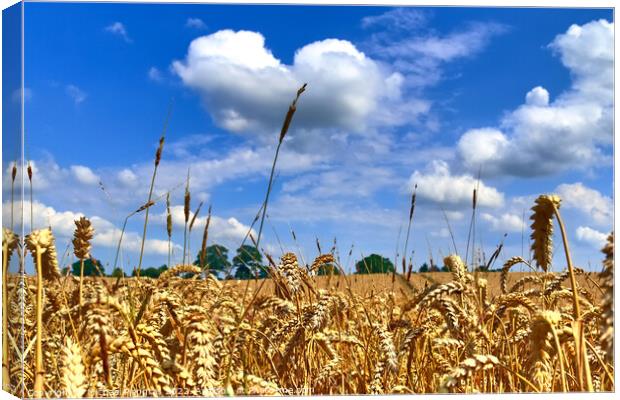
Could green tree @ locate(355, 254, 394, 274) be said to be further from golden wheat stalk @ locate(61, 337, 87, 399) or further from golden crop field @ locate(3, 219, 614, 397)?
golden wheat stalk @ locate(61, 337, 87, 399)

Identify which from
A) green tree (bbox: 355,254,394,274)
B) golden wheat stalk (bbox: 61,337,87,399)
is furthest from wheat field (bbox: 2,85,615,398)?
green tree (bbox: 355,254,394,274)

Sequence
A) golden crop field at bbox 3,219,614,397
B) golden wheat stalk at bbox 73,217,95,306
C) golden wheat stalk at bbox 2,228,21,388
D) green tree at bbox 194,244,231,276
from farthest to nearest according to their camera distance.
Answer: green tree at bbox 194,244,231,276 < golden wheat stalk at bbox 2,228,21,388 < golden wheat stalk at bbox 73,217,95,306 < golden crop field at bbox 3,219,614,397

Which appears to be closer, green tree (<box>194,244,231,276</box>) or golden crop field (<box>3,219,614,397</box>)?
golden crop field (<box>3,219,614,397</box>)

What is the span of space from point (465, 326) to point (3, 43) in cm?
177

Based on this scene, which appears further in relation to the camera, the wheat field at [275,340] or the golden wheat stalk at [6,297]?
the golden wheat stalk at [6,297]

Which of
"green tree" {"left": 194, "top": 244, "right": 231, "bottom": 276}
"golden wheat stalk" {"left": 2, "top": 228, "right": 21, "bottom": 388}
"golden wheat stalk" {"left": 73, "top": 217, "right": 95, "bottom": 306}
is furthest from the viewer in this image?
"green tree" {"left": 194, "top": 244, "right": 231, "bottom": 276}

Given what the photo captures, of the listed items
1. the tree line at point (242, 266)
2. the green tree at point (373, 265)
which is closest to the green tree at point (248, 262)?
the tree line at point (242, 266)

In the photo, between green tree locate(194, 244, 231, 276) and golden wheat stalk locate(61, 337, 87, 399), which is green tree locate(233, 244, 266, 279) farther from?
golden wheat stalk locate(61, 337, 87, 399)

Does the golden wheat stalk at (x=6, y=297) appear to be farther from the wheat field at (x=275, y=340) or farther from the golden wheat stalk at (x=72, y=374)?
the golden wheat stalk at (x=72, y=374)

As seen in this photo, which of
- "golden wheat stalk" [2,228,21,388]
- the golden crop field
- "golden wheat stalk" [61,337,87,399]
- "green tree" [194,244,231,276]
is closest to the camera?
"golden wheat stalk" [61,337,87,399]

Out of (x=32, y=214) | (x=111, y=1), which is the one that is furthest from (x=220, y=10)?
(x=32, y=214)

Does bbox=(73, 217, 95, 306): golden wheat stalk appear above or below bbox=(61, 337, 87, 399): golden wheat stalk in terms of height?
above

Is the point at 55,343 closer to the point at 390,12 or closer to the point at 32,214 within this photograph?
the point at 32,214

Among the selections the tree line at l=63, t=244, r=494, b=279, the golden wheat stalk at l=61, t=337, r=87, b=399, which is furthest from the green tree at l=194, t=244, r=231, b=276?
the golden wheat stalk at l=61, t=337, r=87, b=399
